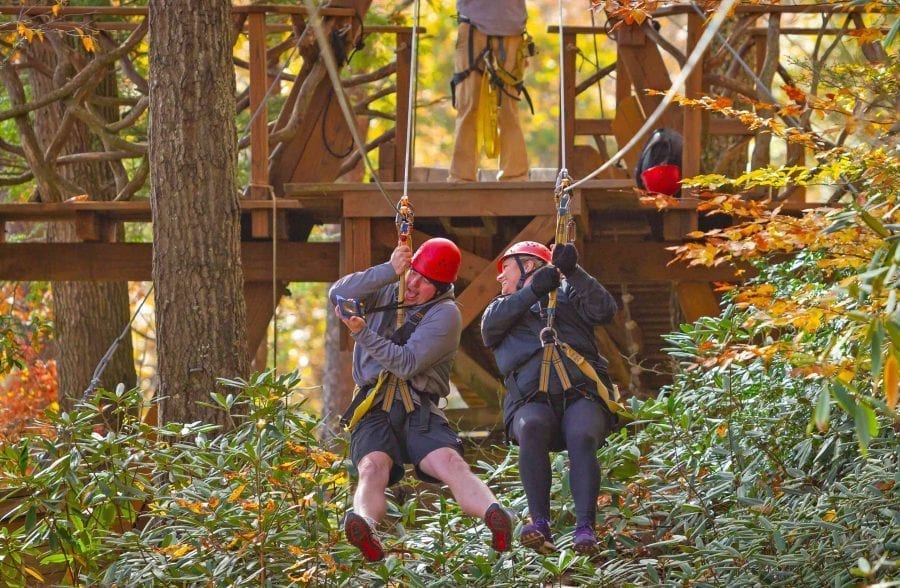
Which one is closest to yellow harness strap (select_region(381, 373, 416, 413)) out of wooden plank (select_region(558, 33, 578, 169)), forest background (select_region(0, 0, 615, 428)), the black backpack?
the black backpack

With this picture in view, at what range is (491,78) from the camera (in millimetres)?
9312

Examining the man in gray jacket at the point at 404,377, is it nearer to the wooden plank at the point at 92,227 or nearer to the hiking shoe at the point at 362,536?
the hiking shoe at the point at 362,536

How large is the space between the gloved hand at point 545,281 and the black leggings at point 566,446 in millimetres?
512

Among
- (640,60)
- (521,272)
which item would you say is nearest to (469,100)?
(640,60)

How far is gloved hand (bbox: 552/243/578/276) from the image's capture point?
5.86 m

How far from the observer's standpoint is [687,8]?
891 cm

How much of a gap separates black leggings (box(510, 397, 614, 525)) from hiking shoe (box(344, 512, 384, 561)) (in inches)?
31.2

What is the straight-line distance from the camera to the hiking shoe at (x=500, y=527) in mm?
5492

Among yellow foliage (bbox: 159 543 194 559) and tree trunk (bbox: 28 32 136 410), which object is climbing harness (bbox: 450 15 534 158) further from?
yellow foliage (bbox: 159 543 194 559)

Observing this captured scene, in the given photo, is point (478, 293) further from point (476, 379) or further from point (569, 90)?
point (476, 379)

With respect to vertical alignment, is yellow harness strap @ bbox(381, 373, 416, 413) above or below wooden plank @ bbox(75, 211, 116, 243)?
below

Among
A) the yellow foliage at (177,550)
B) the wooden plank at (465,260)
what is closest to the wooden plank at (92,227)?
the wooden plank at (465,260)

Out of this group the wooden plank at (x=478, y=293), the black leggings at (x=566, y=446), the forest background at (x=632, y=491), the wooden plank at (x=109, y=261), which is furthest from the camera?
the wooden plank at (x=109, y=261)

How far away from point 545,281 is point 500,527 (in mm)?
1118
